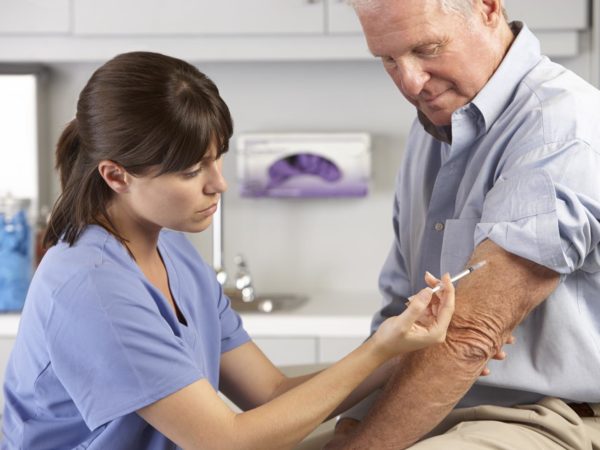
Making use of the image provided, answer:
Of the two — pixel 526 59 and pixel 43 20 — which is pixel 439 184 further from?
pixel 43 20

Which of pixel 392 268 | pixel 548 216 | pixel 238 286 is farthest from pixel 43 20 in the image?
pixel 548 216

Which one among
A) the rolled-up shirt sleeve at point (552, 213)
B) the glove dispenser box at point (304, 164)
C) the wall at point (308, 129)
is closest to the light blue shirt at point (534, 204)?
the rolled-up shirt sleeve at point (552, 213)

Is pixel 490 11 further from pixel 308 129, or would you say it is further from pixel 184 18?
pixel 308 129

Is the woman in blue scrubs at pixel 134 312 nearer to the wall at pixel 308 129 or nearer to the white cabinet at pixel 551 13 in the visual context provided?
the white cabinet at pixel 551 13

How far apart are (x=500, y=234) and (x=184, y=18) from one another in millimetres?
1658

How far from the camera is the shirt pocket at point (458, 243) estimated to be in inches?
60.4

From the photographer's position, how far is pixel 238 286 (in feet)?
10.1

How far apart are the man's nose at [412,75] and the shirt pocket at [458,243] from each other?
206 mm

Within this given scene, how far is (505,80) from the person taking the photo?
5.14 ft

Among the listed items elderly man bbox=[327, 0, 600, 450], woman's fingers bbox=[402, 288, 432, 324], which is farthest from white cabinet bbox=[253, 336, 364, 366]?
woman's fingers bbox=[402, 288, 432, 324]

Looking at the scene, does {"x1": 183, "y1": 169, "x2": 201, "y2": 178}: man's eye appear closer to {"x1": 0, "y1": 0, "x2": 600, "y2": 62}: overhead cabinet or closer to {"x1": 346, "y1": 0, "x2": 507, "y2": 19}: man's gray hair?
{"x1": 346, "y1": 0, "x2": 507, "y2": 19}: man's gray hair

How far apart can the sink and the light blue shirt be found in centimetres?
128

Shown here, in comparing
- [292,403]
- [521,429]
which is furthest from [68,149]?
[521,429]

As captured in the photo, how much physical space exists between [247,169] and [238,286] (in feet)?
1.13
